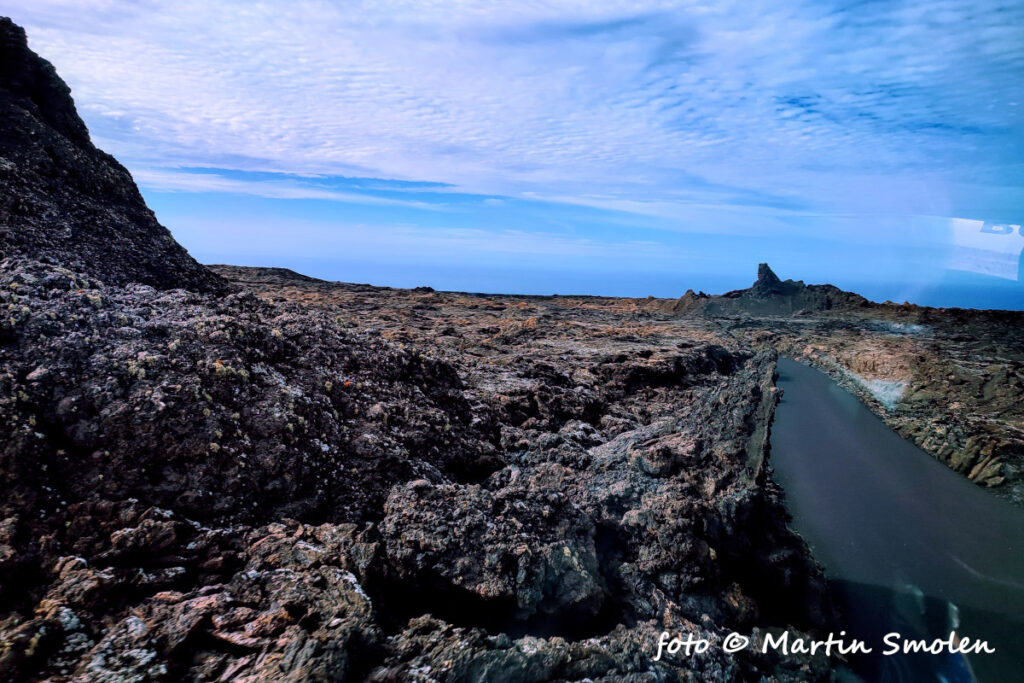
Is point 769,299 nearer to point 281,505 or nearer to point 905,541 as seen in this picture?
point 905,541

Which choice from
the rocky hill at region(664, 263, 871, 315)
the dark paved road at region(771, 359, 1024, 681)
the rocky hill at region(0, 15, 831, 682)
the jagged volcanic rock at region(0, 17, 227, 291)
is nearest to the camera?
the rocky hill at region(0, 15, 831, 682)

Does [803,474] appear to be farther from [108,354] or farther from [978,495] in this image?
[108,354]

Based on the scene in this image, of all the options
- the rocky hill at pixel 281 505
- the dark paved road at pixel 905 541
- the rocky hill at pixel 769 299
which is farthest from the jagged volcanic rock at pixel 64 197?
the rocky hill at pixel 769 299

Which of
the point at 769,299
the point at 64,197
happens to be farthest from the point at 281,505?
the point at 769,299

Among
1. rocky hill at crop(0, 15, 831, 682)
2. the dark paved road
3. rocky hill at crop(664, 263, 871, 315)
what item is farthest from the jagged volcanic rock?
rocky hill at crop(664, 263, 871, 315)

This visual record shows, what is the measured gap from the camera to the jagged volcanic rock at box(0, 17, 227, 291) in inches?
285

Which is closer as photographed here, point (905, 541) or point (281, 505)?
point (281, 505)

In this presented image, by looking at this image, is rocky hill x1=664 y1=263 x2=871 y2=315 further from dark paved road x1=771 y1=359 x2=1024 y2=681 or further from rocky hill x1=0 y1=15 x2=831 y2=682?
rocky hill x1=0 y1=15 x2=831 y2=682

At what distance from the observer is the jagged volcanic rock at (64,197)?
23.7ft

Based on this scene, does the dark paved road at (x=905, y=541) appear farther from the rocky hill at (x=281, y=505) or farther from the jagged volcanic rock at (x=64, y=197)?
the jagged volcanic rock at (x=64, y=197)

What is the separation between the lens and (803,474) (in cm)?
1530

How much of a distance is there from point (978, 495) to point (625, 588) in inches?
596

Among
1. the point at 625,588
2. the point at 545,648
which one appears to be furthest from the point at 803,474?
the point at 545,648

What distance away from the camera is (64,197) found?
7906mm
